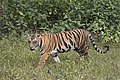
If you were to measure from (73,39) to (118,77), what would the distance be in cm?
133

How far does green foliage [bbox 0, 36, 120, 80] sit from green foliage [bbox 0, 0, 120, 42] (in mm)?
1456

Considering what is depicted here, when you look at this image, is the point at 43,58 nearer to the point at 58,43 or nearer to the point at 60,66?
the point at 60,66

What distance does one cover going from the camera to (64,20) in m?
9.70

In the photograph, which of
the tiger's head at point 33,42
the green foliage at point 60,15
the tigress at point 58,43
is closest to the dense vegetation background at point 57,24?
the green foliage at point 60,15

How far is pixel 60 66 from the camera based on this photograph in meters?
6.62

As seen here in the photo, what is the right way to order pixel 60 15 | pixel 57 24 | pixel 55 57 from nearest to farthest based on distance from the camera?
pixel 55 57
pixel 57 24
pixel 60 15

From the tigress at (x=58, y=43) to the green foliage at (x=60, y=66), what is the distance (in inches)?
8.7

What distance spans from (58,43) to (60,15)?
129 inches

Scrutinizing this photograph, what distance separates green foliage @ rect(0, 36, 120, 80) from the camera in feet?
20.0

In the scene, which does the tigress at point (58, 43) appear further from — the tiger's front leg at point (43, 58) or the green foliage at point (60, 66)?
the green foliage at point (60, 66)

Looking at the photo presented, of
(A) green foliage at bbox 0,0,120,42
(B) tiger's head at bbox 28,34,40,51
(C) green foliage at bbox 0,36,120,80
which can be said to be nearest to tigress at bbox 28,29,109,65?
(B) tiger's head at bbox 28,34,40,51

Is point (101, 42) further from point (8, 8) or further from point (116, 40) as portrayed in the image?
point (8, 8)

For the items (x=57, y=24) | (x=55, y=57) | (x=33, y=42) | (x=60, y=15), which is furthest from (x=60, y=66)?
(x=60, y=15)

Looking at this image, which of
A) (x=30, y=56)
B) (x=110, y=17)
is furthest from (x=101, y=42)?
(x=30, y=56)
